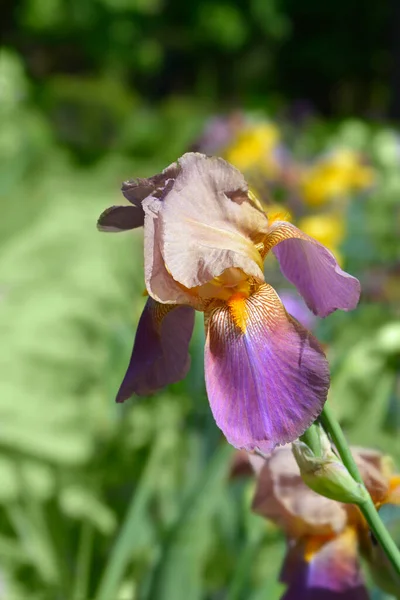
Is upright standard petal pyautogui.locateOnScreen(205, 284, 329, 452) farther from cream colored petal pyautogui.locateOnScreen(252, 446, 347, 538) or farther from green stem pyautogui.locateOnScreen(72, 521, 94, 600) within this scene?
green stem pyautogui.locateOnScreen(72, 521, 94, 600)

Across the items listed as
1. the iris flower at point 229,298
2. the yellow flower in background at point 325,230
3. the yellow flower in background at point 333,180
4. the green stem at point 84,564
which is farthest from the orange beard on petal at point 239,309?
the yellow flower in background at point 333,180

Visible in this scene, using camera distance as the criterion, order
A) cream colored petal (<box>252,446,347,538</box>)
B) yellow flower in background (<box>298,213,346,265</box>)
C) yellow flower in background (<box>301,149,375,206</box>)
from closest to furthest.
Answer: cream colored petal (<box>252,446,347,538</box>) → yellow flower in background (<box>298,213,346,265</box>) → yellow flower in background (<box>301,149,375,206</box>)

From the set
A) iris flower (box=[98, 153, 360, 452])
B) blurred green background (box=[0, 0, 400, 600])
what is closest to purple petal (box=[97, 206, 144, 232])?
iris flower (box=[98, 153, 360, 452])

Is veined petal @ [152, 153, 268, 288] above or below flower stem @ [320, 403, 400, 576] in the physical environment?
above

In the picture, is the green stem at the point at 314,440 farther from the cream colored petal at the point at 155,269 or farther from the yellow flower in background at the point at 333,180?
the yellow flower in background at the point at 333,180

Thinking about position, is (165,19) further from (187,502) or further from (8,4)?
(187,502)

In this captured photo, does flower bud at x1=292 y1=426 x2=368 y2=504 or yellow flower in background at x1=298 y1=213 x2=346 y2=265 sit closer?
flower bud at x1=292 y1=426 x2=368 y2=504
